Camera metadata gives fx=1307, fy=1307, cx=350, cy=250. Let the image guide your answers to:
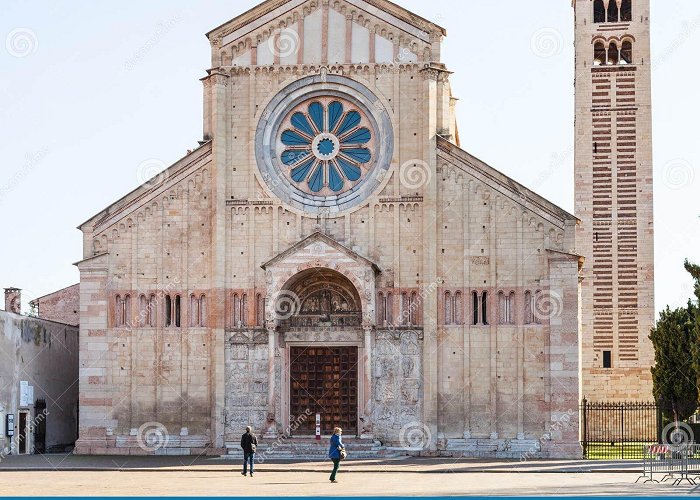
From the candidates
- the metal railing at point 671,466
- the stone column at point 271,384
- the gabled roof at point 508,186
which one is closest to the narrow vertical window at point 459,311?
the gabled roof at point 508,186

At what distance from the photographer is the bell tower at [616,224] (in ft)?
187

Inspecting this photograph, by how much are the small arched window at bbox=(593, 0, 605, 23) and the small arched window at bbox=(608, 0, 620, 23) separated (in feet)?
1.01

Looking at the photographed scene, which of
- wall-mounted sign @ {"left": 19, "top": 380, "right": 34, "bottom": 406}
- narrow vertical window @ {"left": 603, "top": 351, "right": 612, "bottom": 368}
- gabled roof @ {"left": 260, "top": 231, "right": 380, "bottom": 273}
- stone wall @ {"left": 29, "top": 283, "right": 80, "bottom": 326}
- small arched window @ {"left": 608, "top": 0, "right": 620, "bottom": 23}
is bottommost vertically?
wall-mounted sign @ {"left": 19, "top": 380, "right": 34, "bottom": 406}

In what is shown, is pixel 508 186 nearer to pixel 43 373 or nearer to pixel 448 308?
pixel 448 308

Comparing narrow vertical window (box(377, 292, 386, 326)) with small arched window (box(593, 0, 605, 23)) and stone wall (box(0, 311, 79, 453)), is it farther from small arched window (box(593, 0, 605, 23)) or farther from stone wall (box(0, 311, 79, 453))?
small arched window (box(593, 0, 605, 23))

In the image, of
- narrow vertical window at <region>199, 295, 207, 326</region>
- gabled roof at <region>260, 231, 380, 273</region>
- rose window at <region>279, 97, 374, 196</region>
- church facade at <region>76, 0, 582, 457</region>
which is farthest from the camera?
rose window at <region>279, 97, 374, 196</region>

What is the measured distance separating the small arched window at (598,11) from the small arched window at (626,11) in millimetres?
840

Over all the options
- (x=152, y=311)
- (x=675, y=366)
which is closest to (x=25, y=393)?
(x=152, y=311)

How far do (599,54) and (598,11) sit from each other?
7.01 feet

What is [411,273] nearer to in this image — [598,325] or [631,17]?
[598,325]

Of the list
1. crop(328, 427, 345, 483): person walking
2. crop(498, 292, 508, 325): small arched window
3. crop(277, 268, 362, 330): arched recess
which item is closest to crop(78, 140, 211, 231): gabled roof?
crop(277, 268, 362, 330): arched recess

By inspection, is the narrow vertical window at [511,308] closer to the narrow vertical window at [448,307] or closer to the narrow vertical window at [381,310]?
the narrow vertical window at [448,307]

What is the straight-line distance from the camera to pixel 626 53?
5866 centimetres

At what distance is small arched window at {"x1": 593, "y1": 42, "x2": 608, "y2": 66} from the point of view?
58312 millimetres
